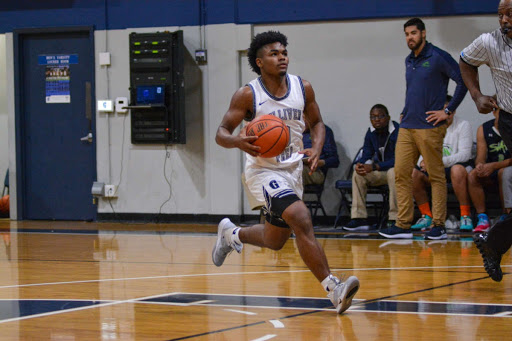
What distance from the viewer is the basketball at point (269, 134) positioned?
4293mm

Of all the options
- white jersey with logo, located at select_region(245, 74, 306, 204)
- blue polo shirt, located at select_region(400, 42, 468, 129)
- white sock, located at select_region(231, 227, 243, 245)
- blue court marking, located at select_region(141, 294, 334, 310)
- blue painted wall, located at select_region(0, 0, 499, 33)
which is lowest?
blue court marking, located at select_region(141, 294, 334, 310)

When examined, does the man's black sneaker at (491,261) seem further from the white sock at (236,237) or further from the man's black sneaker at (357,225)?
the man's black sneaker at (357,225)

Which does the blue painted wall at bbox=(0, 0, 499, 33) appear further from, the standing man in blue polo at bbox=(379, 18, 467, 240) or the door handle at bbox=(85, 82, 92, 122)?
the standing man in blue polo at bbox=(379, 18, 467, 240)

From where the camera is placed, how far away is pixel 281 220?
15.1 feet

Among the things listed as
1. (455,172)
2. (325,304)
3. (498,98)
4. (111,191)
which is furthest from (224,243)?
(111,191)

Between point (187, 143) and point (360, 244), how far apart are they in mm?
3342

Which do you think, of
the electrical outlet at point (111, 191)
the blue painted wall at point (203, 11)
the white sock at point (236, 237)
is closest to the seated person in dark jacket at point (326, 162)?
the blue painted wall at point (203, 11)

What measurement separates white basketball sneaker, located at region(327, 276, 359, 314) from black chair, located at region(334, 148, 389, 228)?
4968 millimetres

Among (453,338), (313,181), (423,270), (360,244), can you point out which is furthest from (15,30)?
(453,338)

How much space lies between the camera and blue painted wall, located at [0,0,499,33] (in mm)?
9211

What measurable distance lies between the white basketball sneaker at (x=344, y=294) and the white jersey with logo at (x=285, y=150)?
0.76m

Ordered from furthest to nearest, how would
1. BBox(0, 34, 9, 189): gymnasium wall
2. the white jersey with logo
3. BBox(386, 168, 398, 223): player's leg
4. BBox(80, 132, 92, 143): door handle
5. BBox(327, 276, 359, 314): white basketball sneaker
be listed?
BBox(0, 34, 9, 189): gymnasium wall → BBox(80, 132, 92, 143): door handle → BBox(386, 168, 398, 223): player's leg → the white jersey with logo → BBox(327, 276, 359, 314): white basketball sneaker

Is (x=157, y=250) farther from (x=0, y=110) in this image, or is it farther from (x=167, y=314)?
(x=0, y=110)

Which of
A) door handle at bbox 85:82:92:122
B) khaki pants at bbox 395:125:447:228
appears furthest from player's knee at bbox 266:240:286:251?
door handle at bbox 85:82:92:122
